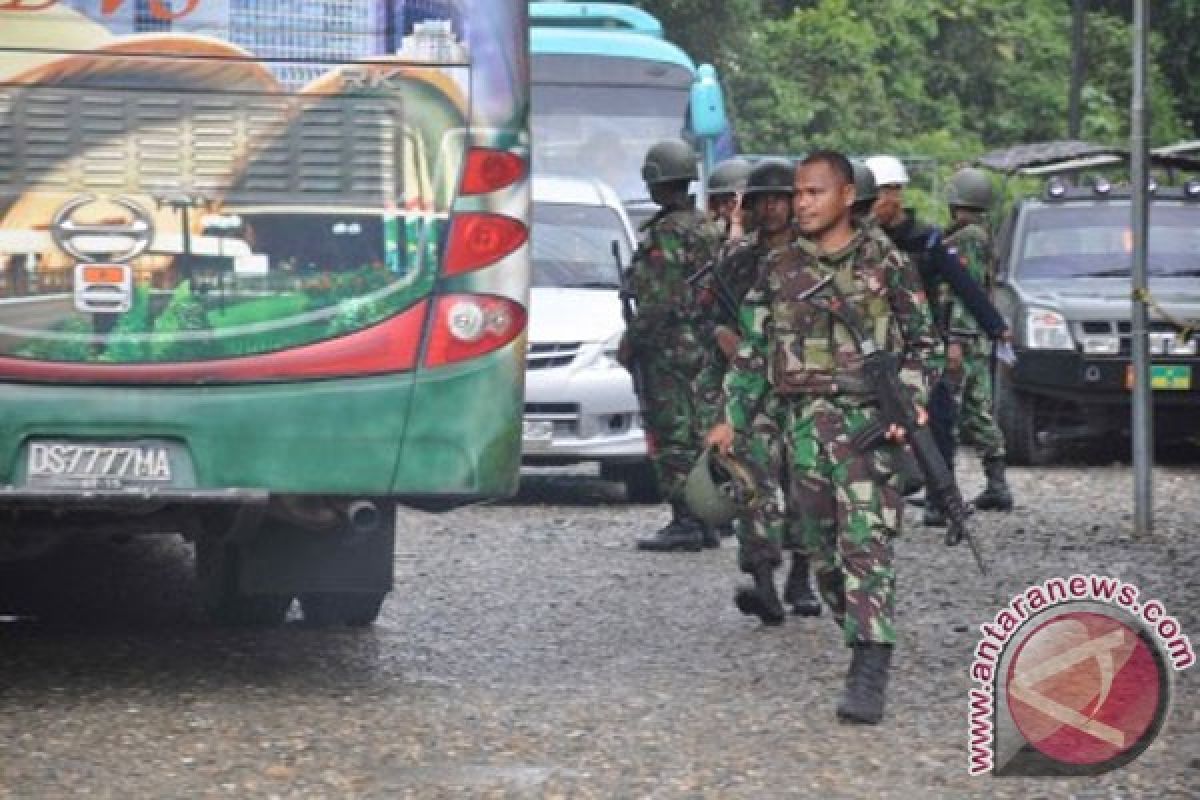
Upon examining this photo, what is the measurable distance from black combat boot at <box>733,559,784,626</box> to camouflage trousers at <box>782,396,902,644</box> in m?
2.08

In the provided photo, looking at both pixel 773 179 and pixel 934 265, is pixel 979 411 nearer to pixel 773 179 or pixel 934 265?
pixel 934 265

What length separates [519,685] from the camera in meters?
10.1

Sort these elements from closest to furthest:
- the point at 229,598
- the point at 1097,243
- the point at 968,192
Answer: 1. the point at 229,598
2. the point at 968,192
3. the point at 1097,243

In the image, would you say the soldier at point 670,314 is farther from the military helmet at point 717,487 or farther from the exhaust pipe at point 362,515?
the exhaust pipe at point 362,515

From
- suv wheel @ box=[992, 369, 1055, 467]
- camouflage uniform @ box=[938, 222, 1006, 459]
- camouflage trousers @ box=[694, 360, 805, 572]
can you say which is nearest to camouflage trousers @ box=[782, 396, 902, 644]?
camouflage trousers @ box=[694, 360, 805, 572]

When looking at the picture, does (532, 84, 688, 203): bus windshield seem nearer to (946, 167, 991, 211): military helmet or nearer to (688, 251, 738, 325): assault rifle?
(946, 167, 991, 211): military helmet

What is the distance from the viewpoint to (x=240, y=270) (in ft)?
30.6

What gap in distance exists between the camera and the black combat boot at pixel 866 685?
9.27 metres

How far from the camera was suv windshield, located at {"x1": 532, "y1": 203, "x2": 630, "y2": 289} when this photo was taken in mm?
17797

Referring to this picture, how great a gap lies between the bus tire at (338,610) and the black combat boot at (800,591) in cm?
161

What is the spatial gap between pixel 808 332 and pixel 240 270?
1698mm

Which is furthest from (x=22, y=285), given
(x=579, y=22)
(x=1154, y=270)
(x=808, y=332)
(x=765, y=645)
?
(x=579, y=22)

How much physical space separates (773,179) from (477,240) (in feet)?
8.71

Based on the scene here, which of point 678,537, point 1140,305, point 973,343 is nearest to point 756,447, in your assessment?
point 678,537
